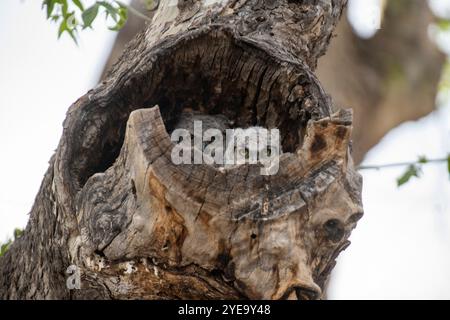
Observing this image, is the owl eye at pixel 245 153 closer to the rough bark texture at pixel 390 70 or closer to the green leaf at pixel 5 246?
the green leaf at pixel 5 246

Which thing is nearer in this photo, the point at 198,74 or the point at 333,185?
A: the point at 333,185

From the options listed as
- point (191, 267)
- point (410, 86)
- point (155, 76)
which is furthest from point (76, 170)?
point (410, 86)

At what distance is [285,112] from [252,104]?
0.34 feet

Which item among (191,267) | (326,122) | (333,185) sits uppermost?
(326,122)

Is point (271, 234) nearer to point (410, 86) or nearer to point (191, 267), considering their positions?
point (191, 267)

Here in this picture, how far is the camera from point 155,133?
132 centimetres

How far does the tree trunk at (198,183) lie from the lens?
1275 millimetres

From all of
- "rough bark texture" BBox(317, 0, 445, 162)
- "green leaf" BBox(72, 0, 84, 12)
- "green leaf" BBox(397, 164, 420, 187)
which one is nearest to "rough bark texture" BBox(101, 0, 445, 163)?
"rough bark texture" BBox(317, 0, 445, 162)

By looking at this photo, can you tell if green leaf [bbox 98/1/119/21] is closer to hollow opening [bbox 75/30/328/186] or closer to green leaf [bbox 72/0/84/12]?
green leaf [bbox 72/0/84/12]

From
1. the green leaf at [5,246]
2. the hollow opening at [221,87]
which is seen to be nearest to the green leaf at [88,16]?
the hollow opening at [221,87]

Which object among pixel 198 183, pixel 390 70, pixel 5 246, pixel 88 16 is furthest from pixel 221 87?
pixel 390 70

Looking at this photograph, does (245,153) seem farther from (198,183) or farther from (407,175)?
(407,175)

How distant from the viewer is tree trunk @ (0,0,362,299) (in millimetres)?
1275

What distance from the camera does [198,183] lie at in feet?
4.18
